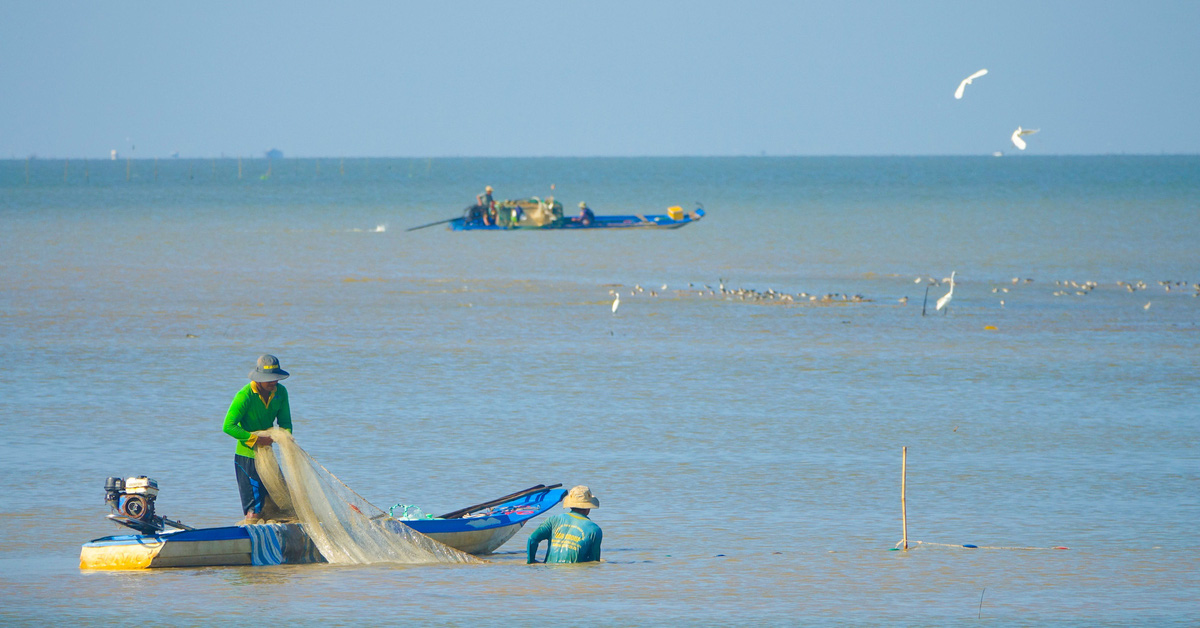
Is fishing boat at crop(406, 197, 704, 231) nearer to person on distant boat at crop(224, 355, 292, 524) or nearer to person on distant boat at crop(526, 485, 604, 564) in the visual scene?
person on distant boat at crop(526, 485, 604, 564)

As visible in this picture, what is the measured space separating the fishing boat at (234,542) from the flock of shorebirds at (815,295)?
16874mm

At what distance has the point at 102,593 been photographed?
32.8ft

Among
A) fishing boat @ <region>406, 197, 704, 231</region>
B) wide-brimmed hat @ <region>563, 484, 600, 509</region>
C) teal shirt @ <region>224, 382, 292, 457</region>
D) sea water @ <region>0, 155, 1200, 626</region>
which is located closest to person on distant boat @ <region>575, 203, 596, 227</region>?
fishing boat @ <region>406, 197, 704, 231</region>

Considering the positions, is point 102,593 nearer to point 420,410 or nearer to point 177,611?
point 177,611

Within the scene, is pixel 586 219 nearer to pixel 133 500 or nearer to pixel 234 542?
pixel 234 542

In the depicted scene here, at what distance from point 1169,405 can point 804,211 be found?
6091 cm

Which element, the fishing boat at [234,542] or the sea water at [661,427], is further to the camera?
the fishing boat at [234,542]

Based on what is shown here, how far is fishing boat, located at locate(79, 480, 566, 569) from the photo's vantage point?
10594 millimetres

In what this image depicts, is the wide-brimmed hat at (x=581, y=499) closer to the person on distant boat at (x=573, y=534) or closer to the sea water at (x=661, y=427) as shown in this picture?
the person on distant boat at (x=573, y=534)

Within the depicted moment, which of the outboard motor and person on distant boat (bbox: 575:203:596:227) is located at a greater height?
person on distant boat (bbox: 575:203:596:227)

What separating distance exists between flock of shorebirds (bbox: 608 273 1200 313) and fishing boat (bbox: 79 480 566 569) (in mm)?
16874

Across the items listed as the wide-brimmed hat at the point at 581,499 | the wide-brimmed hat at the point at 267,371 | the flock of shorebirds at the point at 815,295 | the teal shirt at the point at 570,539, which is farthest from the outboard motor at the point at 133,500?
the flock of shorebirds at the point at 815,295

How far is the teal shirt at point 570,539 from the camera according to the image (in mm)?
10617

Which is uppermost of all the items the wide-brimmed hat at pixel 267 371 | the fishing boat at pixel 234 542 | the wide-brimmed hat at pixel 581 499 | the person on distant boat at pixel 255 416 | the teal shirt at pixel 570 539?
the wide-brimmed hat at pixel 267 371
